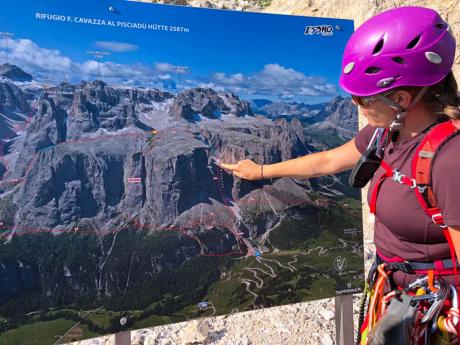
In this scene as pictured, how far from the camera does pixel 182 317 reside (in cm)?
305

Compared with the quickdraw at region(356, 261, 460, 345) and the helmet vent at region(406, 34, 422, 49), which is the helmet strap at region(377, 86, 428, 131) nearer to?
the helmet vent at region(406, 34, 422, 49)

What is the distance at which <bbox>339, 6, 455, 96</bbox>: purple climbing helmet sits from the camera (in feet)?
6.53

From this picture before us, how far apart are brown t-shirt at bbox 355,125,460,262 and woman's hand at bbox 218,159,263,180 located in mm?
1116

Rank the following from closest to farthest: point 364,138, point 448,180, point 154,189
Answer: point 448,180, point 364,138, point 154,189

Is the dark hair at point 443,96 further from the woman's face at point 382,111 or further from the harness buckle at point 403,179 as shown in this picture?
the harness buckle at point 403,179

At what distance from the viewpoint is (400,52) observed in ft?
6.65

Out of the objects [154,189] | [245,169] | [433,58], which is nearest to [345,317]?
[245,169]

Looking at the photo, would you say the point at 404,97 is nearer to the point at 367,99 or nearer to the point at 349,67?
the point at 367,99

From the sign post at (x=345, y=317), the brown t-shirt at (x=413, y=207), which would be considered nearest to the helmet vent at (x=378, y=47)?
the brown t-shirt at (x=413, y=207)

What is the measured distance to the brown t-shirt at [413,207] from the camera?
1.70 metres

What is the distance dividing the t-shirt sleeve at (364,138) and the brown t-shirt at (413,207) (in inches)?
16.8

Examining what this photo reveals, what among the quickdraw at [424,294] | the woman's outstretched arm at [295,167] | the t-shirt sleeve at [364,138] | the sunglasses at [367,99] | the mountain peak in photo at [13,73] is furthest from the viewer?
the woman's outstretched arm at [295,167]

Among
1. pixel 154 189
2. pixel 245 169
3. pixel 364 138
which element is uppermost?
pixel 364 138

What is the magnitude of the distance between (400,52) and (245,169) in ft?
4.76
